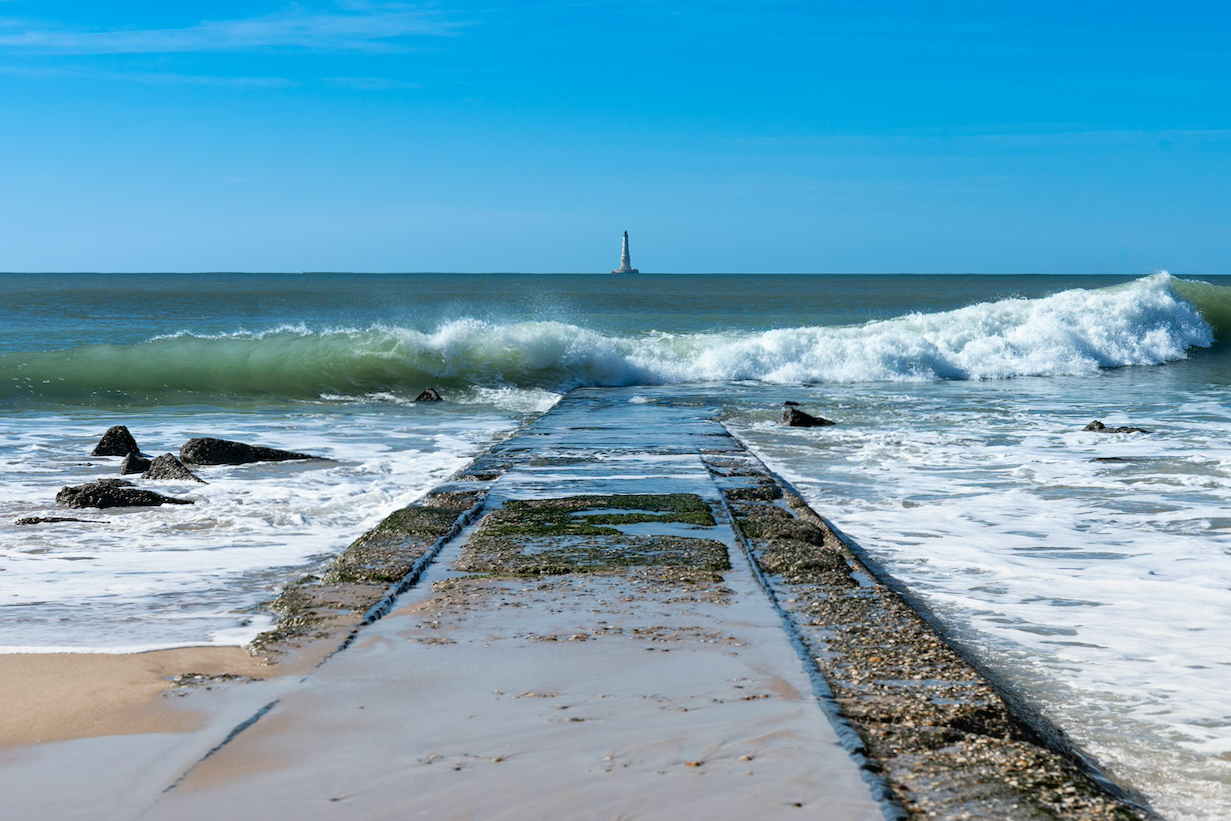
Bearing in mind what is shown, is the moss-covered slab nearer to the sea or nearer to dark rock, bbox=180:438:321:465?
the sea

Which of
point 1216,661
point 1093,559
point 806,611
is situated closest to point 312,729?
point 806,611

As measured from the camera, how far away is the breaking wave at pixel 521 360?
57.1ft

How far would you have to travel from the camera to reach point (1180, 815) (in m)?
2.39

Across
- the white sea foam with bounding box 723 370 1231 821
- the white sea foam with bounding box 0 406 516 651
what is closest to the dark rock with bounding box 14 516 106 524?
the white sea foam with bounding box 0 406 516 651

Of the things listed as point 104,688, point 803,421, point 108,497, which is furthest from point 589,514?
→ point 803,421

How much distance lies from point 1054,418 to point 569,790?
994 cm

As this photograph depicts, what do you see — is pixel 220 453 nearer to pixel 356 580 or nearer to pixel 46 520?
pixel 46 520

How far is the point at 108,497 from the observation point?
6.20 m

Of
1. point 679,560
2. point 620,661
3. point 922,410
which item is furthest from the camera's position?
point 922,410

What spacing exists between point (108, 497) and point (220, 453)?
1907 millimetres

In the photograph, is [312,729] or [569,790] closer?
[569,790]

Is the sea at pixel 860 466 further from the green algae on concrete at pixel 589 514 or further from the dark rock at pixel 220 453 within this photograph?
the green algae on concrete at pixel 589 514

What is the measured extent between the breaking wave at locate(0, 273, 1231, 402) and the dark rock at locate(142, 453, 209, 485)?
28.3ft

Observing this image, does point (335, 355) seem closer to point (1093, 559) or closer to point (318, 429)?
point (318, 429)
